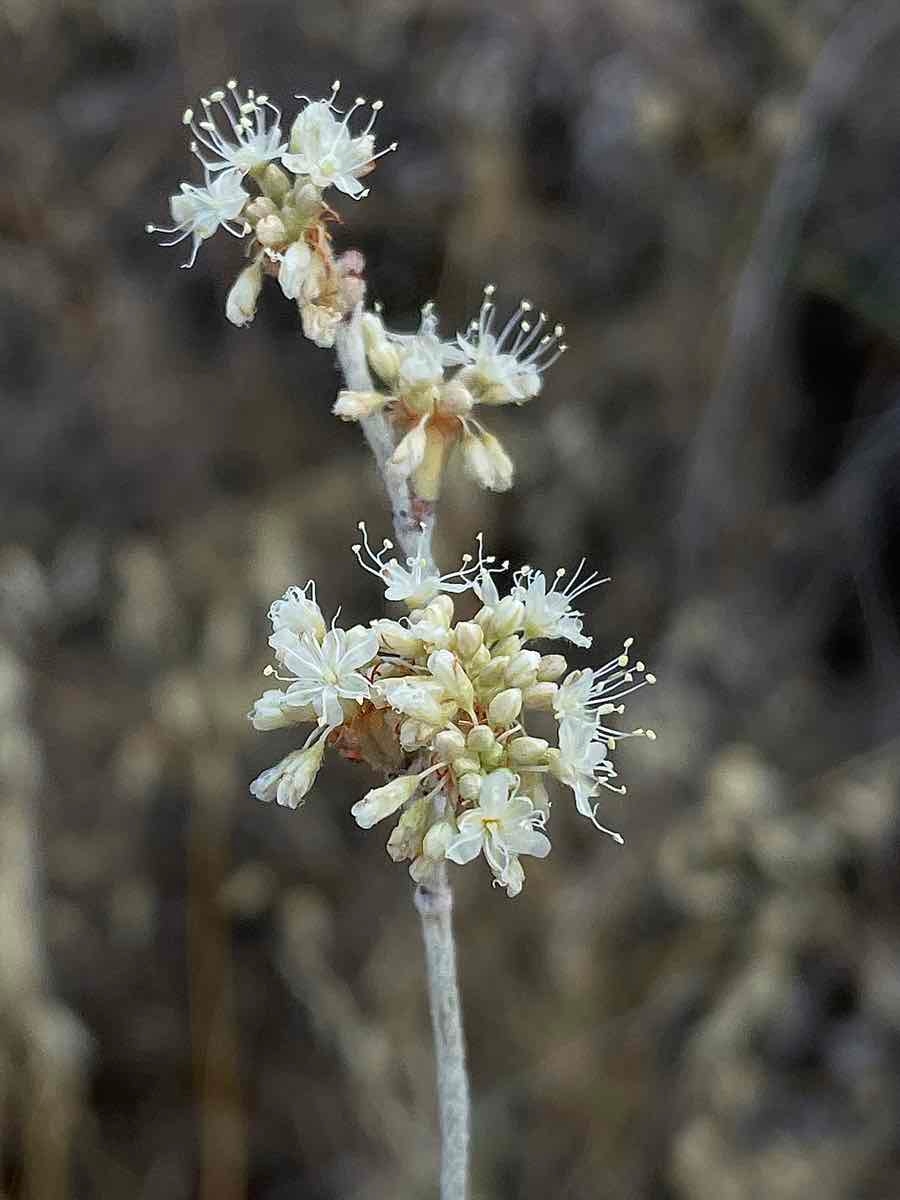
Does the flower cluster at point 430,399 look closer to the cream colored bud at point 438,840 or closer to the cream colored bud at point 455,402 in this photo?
the cream colored bud at point 455,402

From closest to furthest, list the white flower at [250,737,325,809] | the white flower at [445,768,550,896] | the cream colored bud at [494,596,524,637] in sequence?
1. the white flower at [445,768,550,896]
2. the white flower at [250,737,325,809]
3. the cream colored bud at [494,596,524,637]

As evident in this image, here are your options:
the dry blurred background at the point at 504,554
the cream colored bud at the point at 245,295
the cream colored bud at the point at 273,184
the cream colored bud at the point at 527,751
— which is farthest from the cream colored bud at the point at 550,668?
the dry blurred background at the point at 504,554

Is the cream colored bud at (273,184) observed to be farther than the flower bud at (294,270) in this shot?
Yes

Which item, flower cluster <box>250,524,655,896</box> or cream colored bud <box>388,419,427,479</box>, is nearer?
flower cluster <box>250,524,655,896</box>

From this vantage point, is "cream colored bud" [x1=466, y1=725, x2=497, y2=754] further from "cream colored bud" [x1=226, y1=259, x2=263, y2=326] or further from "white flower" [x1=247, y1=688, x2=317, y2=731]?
"cream colored bud" [x1=226, y1=259, x2=263, y2=326]

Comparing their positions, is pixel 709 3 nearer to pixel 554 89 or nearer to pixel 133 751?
pixel 554 89

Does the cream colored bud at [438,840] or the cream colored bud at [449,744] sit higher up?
the cream colored bud at [449,744]

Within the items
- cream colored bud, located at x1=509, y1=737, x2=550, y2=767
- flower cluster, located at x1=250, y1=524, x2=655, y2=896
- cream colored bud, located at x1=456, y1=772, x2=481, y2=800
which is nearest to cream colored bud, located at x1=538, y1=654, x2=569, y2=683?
flower cluster, located at x1=250, y1=524, x2=655, y2=896

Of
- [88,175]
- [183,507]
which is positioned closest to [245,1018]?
[183,507]
